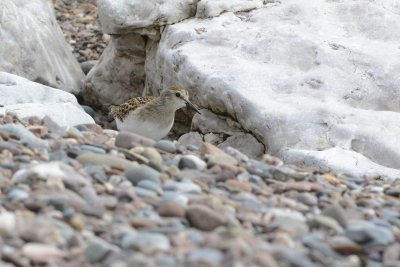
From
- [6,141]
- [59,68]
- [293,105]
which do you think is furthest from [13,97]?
[6,141]

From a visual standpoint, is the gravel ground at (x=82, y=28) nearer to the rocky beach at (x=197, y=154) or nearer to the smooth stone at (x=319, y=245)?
the rocky beach at (x=197, y=154)

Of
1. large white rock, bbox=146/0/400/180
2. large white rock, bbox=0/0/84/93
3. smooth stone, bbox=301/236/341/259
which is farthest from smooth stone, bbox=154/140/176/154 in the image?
large white rock, bbox=0/0/84/93

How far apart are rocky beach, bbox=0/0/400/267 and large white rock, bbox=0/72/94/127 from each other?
21 mm

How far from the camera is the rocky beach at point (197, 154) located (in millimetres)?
3749

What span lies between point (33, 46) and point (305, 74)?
382 centimetres

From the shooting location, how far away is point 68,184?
4496mm

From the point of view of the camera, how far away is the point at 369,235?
411 centimetres

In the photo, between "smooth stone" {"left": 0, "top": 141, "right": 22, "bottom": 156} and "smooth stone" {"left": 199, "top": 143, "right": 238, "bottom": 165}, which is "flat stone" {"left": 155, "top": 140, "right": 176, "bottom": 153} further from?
"smooth stone" {"left": 0, "top": 141, "right": 22, "bottom": 156}

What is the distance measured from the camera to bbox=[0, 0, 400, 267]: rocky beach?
3.75 m

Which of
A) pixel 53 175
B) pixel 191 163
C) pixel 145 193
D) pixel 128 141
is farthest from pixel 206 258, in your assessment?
pixel 128 141

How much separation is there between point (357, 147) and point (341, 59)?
49.8 inches

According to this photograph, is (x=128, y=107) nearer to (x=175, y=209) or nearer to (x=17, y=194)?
(x=17, y=194)

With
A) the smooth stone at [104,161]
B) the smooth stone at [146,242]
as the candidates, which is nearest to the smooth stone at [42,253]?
the smooth stone at [146,242]

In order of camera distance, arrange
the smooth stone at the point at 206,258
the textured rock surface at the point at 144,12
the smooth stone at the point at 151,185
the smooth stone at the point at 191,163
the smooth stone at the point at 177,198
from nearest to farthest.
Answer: the smooth stone at the point at 206,258, the smooth stone at the point at 177,198, the smooth stone at the point at 151,185, the smooth stone at the point at 191,163, the textured rock surface at the point at 144,12
